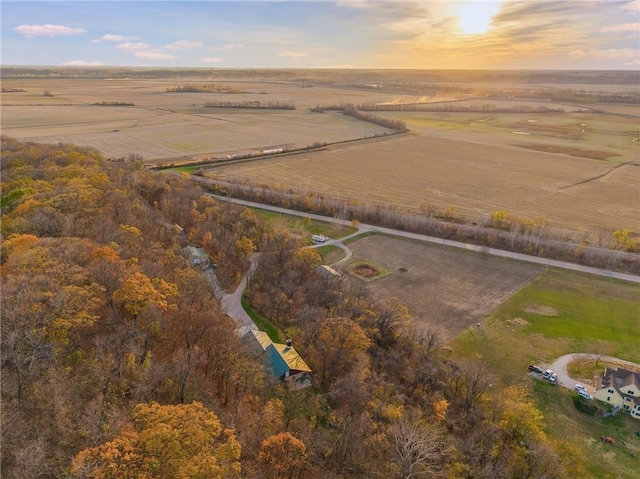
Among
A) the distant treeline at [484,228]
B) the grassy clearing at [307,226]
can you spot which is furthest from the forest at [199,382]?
the distant treeline at [484,228]

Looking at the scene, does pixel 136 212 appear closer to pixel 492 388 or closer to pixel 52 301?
pixel 52 301

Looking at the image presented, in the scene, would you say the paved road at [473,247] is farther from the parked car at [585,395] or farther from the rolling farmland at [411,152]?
the parked car at [585,395]

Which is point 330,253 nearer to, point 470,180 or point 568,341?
point 568,341

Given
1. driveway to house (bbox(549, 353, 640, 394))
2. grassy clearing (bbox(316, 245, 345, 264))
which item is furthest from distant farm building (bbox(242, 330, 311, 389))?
grassy clearing (bbox(316, 245, 345, 264))

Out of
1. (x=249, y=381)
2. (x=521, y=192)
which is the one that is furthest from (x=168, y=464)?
(x=521, y=192)

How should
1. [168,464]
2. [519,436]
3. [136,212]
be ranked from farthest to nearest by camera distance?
[136,212]
[519,436]
[168,464]

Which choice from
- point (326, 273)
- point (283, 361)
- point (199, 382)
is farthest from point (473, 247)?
point (199, 382)
